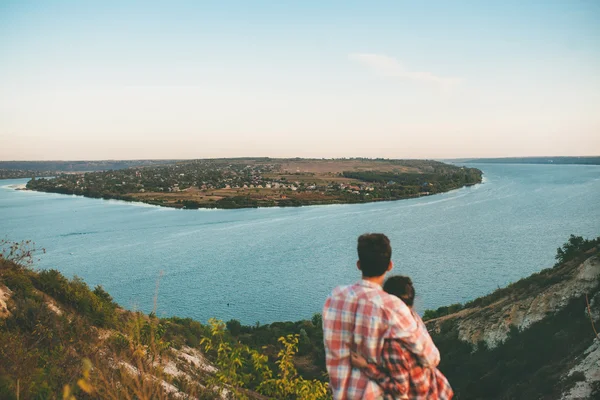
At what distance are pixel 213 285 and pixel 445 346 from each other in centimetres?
2136

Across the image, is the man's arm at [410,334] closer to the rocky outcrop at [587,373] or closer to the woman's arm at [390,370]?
the woman's arm at [390,370]

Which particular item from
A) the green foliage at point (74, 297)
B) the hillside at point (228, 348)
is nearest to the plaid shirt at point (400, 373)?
the hillside at point (228, 348)

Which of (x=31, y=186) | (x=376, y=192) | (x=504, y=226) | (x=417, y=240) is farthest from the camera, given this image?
(x=31, y=186)

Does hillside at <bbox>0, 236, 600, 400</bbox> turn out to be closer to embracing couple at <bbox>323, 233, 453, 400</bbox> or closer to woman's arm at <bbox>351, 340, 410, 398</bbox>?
embracing couple at <bbox>323, 233, 453, 400</bbox>

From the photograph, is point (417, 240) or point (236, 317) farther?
point (417, 240)

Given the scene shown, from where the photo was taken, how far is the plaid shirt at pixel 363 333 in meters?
2.29

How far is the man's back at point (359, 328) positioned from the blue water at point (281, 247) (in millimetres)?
24789

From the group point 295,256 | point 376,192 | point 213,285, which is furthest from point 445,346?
point 376,192

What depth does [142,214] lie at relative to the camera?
222ft

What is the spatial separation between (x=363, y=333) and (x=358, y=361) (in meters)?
0.17

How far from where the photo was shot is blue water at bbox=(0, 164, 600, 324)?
3166 centimetres

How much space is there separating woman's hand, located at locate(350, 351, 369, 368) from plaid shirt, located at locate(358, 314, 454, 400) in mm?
36

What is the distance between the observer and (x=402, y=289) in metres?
2.67

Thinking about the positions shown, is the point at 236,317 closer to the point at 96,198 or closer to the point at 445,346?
the point at 445,346
